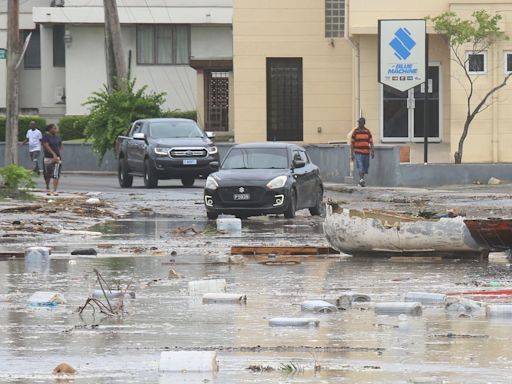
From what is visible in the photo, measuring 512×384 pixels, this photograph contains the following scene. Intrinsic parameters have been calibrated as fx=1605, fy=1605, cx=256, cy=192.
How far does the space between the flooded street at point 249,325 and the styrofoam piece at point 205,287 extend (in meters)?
0.16

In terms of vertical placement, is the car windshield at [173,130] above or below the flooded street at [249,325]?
above

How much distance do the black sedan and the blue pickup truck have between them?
858cm

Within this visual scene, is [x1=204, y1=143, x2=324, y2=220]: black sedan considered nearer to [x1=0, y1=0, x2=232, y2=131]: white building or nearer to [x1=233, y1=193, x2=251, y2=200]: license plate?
[x1=233, y1=193, x2=251, y2=200]: license plate

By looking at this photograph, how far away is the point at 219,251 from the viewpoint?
66.0ft

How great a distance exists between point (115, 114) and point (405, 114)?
29.8ft

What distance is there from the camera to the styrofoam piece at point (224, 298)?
13.9 m

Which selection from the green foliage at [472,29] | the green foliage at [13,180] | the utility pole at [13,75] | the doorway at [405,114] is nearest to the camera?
the green foliage at [13,180]

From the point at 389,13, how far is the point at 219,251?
24876 mm

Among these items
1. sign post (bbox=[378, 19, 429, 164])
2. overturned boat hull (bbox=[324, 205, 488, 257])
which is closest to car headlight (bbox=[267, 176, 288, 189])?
overturned boat hull (bbox=[324, 205, 488, 257])

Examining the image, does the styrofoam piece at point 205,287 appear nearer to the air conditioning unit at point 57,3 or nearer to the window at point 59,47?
the air conditioning unit at point 57,3

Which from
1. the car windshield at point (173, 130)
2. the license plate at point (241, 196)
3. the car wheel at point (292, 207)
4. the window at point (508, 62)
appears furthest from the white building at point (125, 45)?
the license plate at point (241, 196)

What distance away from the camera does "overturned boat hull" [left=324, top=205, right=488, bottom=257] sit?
59.3 feet

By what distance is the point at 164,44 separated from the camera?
6544 centimetres

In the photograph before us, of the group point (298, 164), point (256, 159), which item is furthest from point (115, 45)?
point (298, 164)
